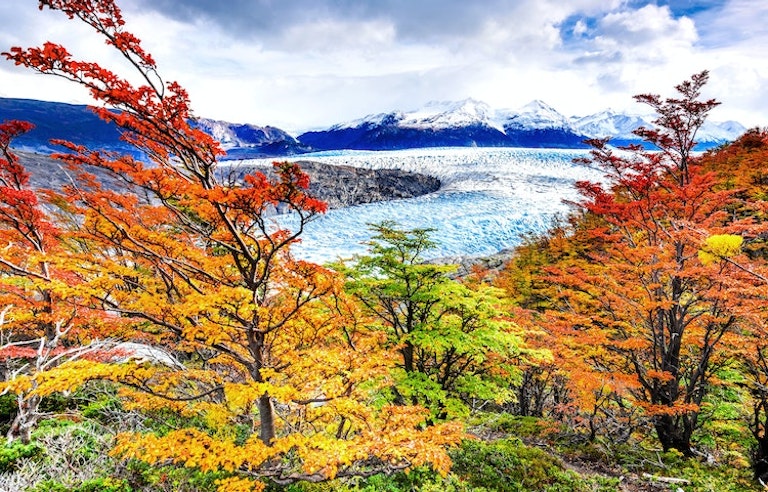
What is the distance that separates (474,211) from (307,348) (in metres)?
33.0

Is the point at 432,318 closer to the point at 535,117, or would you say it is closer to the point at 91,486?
the point at 91,486

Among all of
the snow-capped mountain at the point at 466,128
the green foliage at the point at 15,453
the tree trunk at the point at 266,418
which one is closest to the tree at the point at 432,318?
the tree trunk at the point at 266,418

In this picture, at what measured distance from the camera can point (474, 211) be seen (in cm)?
3697

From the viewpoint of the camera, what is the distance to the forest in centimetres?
425

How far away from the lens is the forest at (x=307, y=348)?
425 centimetres

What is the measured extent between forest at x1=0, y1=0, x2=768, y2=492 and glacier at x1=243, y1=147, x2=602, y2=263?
49.8 ft

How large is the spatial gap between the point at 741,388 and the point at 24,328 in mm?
16849

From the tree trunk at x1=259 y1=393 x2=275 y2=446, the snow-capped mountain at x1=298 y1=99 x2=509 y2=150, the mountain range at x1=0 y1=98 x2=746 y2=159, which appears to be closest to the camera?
the tree trunk at x1=259 y1=393 x2=275 y2=446

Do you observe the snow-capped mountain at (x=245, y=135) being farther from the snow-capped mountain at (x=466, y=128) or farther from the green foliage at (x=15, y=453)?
the green foliage at (x=15, y=453)

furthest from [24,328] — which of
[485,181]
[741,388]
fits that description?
[485,181]

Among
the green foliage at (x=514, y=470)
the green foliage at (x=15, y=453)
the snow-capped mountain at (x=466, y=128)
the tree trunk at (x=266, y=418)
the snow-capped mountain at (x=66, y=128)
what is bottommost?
the green foliage at (x=514, y=470)

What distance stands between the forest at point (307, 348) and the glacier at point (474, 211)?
49.8 feet

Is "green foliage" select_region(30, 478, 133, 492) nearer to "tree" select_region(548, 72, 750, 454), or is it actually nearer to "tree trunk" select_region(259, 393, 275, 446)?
"tree trunk" select_region(259, 393, 275, 446)

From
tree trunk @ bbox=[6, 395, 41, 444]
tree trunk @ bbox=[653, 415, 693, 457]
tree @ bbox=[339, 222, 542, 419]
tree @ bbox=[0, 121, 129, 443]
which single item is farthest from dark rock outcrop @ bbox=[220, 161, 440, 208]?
tree trunk @ bbox=[653, 415, 693, 457]
